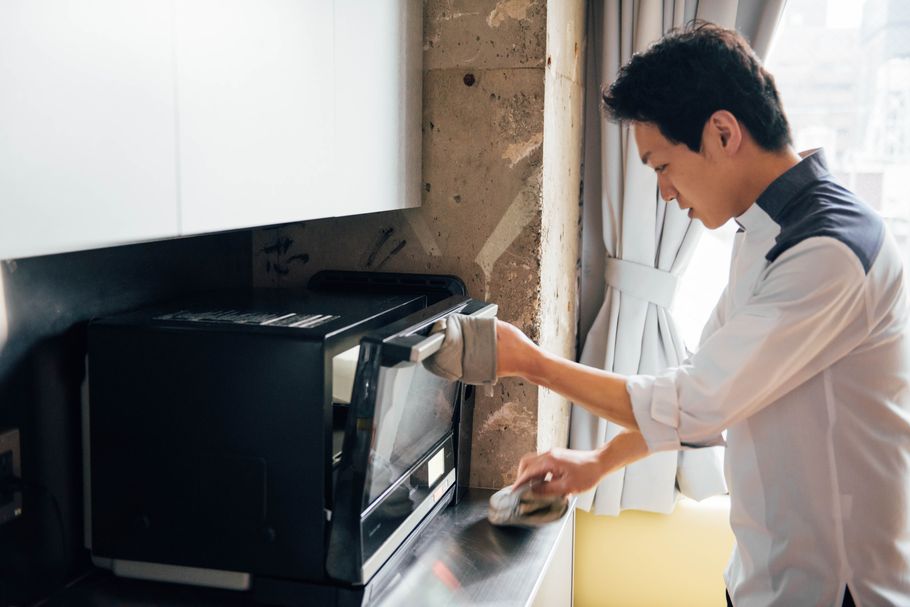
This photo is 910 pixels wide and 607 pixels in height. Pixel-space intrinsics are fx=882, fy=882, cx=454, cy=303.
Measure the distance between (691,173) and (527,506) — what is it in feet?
1.91

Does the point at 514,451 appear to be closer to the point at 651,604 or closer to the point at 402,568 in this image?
Answer: the point at 402,568

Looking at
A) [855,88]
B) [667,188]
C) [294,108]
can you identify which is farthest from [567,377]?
[855,88]

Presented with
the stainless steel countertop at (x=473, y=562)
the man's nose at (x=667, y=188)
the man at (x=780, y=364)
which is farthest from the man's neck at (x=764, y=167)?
the stainless steel countertop at (x=473, y=562)

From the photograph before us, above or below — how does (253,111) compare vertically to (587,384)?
above

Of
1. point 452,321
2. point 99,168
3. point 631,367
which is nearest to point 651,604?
point 631,367

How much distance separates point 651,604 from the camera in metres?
2.21

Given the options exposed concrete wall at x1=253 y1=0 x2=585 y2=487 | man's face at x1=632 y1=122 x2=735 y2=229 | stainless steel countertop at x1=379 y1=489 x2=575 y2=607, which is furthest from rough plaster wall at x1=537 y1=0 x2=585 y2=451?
man's face at x1=632 y1=122 x2=735 y2=229

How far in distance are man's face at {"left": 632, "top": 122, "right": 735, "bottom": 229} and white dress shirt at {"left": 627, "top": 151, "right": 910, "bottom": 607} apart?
0.16 ft

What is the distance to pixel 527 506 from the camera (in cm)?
142

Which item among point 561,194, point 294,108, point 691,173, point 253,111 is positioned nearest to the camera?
point 253,111

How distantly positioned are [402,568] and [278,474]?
1.08ft

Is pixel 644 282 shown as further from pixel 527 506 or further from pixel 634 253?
pixel 527 506

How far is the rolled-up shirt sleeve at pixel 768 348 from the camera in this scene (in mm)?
1067

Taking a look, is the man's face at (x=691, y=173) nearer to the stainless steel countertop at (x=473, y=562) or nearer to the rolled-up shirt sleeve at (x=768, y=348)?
the rolled-up shirt sleeve at (x=768, y=348)
